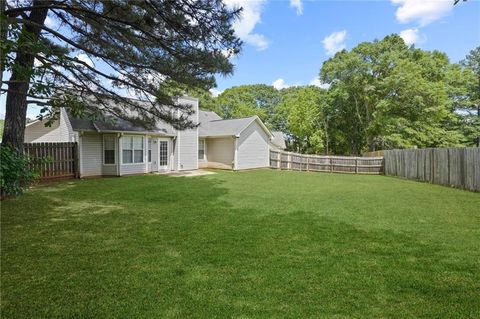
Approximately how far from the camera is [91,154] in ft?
47.9

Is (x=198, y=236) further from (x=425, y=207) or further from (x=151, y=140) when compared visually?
(x=151, y=140)

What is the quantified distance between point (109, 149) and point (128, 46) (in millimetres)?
9034

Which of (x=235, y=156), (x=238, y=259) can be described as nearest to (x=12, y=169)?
(x=238, y=259)

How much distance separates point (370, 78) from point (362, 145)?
27.6 ft

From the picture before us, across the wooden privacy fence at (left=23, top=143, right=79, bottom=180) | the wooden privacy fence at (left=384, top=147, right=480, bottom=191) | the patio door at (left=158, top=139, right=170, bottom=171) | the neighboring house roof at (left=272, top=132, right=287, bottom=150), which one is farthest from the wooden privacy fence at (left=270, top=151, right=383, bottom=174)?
the wooden privacy fence at (left=23, top=143, right=79, bottom=180)

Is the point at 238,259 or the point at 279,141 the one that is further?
the point at 279,141

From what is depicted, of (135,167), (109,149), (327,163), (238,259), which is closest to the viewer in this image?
(238,259)

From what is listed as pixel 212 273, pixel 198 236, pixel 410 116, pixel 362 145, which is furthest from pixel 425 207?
pixel 362 145

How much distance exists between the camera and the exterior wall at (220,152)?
67.7 ft

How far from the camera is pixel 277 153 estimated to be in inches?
893

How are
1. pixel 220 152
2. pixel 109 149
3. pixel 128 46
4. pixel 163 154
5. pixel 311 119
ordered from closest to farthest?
pixel 128 46, pixel 109 149, pixel 163 154, pixel 220 152, pixel 311 119

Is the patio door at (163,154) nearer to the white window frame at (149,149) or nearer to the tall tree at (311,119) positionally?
the white window frame at (149,149)

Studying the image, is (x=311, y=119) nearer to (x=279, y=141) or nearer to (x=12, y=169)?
(x=279, y=141)

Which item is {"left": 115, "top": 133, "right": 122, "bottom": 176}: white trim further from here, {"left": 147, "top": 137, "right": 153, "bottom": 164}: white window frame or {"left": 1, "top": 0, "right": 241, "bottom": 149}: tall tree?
{"left": 1, "top": 0, "right": 241, "bottom": 149}: tall tree
